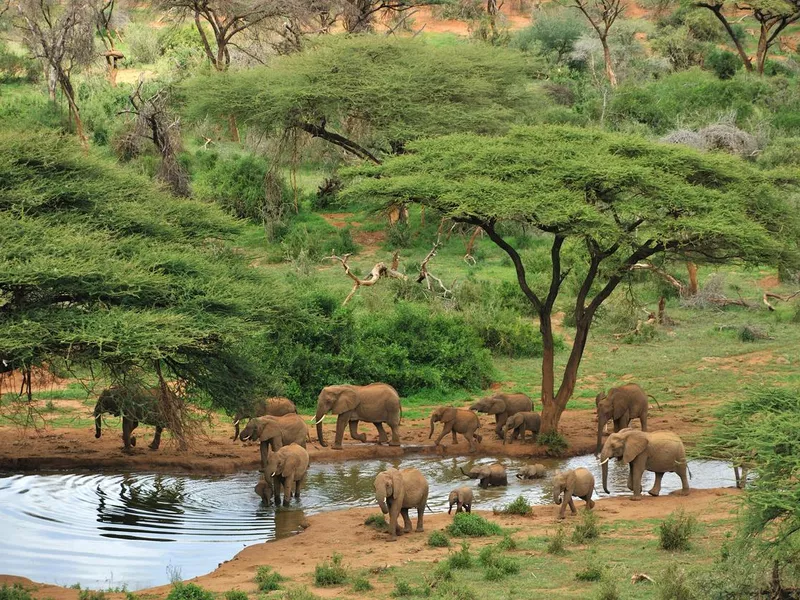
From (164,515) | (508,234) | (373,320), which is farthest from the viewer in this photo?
(508,234)

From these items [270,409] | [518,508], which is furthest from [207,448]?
[518,508]

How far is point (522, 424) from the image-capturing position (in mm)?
19266

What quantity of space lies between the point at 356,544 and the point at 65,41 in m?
28.6

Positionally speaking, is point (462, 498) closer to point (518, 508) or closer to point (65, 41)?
point (518, 508)

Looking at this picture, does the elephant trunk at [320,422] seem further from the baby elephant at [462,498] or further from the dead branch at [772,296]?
the dead branch at [772,296]

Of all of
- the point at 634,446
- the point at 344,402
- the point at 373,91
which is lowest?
the point at 634,446

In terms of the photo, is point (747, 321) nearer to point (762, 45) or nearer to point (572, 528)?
point (572, 528)

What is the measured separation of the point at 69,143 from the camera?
18.2 meters

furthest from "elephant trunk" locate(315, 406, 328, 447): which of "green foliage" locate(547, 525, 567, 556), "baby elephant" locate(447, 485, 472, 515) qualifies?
"green foliage" locate(547, 525, 567, 556)

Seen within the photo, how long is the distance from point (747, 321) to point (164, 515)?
1590 centimetres

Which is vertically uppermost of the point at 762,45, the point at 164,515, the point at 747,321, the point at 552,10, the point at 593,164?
the point at 552,10

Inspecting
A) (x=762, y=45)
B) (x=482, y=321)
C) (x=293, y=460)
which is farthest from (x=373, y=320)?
(x=762, y=45)

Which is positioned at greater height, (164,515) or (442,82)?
(442,82)

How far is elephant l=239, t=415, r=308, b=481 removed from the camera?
1709 centimetres
